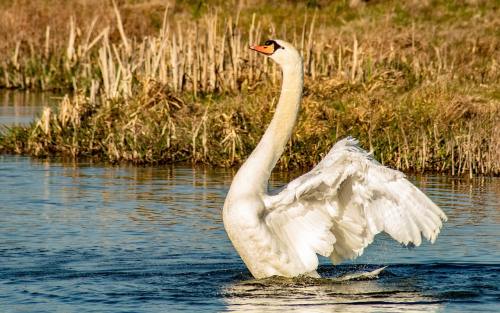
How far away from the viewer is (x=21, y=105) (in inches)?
1041

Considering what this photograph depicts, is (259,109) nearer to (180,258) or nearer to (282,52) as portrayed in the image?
(180,258)

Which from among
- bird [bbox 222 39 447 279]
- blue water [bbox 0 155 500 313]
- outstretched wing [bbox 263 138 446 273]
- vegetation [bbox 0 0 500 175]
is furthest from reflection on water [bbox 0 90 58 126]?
outstretched wing [bbox 263 138 446 273]

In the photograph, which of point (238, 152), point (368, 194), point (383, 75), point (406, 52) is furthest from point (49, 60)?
point (368, 194)

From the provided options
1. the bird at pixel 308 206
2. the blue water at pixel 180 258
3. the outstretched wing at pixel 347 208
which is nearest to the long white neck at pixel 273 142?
the bird at pixel 308 206

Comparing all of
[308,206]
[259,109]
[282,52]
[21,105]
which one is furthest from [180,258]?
[21,105]

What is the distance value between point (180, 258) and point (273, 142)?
1.97 m

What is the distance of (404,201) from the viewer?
10094 millimetres

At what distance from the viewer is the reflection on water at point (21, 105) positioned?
75.9 ft

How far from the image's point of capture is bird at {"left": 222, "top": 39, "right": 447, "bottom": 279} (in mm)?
9992

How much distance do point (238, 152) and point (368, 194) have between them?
8.33 metres

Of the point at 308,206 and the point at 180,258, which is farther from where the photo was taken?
the point at 180,258

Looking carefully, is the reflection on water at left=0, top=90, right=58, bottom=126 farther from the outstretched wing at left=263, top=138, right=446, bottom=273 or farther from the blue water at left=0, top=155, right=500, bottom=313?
the outstretched wing at left=263, top=138, right=446, bottom=273

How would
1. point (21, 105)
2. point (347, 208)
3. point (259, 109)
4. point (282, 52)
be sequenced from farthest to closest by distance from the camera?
1. point (21, 105)
2. point (259, 109)
3. point (282, 52)
4. point (347, 208)

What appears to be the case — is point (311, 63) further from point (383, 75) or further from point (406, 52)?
point (406, 52)
